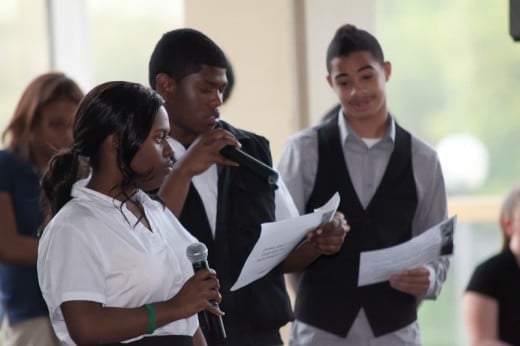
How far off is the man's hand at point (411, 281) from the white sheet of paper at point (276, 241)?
20.6 inches

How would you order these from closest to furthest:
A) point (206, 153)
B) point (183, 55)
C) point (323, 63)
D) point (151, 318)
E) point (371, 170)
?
1. point (151, 318)
2. point (206, 153)
3. point (183, 55)
4. point (371, 170)
5. point (323, 63)

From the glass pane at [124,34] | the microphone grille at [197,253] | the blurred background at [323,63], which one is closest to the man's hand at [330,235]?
the microphone grille at [197,253]

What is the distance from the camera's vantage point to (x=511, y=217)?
11.4 feet

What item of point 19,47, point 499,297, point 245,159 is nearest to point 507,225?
point 499,297

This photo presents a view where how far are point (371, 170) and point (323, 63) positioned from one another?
160cm

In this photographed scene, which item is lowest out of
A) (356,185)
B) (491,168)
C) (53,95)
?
(491,168)

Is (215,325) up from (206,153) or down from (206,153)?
down

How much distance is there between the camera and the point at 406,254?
119 inches

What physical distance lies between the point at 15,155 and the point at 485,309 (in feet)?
5.12

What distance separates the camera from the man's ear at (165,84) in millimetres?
2600

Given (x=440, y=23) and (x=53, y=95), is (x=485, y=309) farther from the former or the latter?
(x=440, y=23)

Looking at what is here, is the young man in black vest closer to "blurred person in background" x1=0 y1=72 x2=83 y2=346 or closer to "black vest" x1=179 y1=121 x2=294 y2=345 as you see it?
"black vest" x1=179 y1=121 x2=294 y2=345

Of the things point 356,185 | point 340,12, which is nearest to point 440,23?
point 340,12

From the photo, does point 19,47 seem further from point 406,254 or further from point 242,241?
point 242,241
